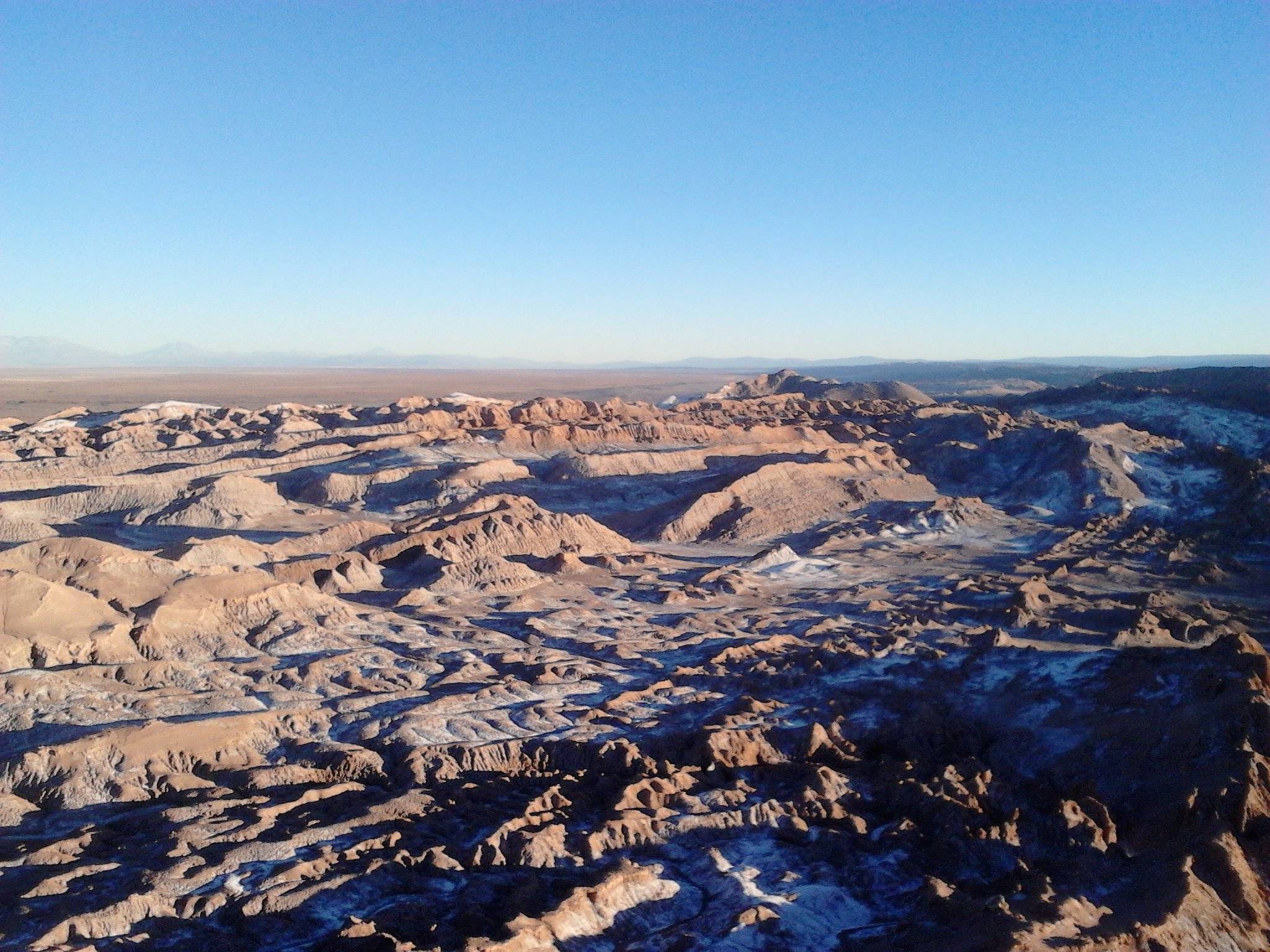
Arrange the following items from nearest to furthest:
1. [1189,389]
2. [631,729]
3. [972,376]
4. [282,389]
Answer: [631,729] < [1189,389] < [282,389] < [972,376]

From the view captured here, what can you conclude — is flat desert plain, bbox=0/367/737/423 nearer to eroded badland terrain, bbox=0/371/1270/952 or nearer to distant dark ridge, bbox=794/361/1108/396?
distant dark ridge, bbox=794/361/1108/396

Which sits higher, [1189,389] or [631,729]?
[1189,389]

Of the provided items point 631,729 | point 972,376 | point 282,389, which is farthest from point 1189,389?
point 282,389

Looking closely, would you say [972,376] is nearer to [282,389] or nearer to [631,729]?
[282,389]

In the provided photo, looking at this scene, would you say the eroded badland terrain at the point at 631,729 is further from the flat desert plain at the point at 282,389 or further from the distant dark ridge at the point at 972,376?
the distant dark ridge at the point at 972,376

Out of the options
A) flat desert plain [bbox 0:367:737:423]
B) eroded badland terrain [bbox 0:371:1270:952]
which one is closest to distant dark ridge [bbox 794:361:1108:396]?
flat desert plain [bbox 0:367:737:423]

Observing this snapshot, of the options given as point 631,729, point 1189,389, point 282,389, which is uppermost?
point 1189,389

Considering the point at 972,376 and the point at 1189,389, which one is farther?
the point at 972,376

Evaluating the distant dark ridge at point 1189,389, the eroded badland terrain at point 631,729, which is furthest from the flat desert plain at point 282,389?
the eroded badland terrain at point 631,729
